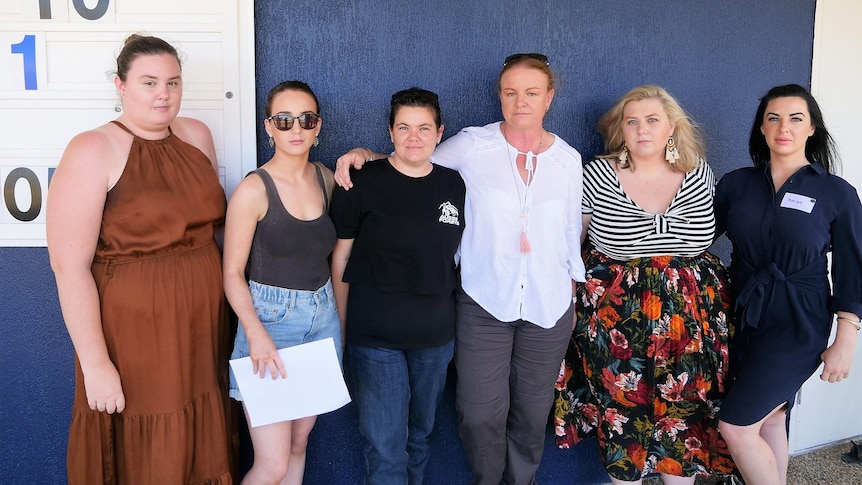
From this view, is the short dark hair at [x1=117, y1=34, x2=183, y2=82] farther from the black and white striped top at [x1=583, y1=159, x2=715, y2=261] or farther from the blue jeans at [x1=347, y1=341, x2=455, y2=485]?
the black and white striped top at [x1=583, y1=159, x2=715, y2=261]

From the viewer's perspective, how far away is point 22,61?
7.86ft

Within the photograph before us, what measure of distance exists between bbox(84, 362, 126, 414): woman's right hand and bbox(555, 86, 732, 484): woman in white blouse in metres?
1.78

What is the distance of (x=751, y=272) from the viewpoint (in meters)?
2.40

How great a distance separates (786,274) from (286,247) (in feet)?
6.32

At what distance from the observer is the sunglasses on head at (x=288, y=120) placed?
2.00 meters

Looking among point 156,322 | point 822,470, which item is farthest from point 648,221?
point 822,470

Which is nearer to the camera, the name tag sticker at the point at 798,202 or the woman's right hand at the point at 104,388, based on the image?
the woman's right hand at the point at 104,388

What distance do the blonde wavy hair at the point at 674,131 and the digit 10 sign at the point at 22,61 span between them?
7.89ft

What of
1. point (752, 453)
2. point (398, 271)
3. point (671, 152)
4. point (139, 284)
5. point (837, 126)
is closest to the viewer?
point (139, 284)

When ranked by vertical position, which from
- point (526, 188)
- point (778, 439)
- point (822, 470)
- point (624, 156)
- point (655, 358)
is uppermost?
point (624, 156)

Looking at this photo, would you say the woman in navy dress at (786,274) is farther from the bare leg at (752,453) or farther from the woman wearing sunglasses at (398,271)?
the woman wearing sunglasses at (398,271)

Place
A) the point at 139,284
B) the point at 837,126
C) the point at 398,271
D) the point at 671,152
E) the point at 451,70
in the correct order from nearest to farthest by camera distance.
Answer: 1. the point at 139,284
2. the point at 398,271
3. the point at 671,152
4. the point at 451,70
5. the point at 837,126

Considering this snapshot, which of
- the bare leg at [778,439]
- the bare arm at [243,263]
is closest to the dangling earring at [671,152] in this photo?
the bare leg at [778,439]

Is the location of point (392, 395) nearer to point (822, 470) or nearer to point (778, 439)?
point (778, 439)
